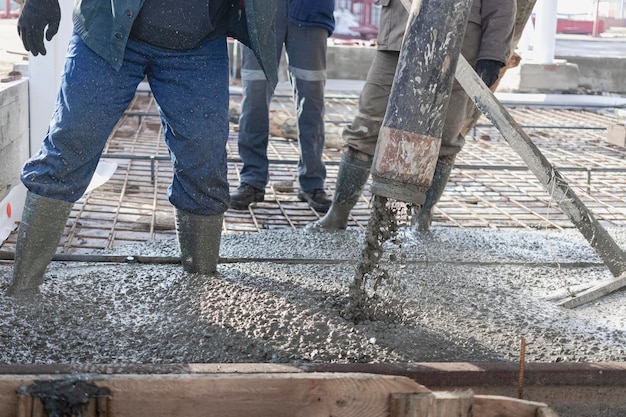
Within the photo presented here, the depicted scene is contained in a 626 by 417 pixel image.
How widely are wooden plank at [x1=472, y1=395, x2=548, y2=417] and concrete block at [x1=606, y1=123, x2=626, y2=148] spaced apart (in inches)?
216

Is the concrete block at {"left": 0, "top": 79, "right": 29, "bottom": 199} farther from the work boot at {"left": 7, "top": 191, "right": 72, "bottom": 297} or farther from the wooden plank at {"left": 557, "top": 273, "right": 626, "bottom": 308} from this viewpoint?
the wooden plank at {"left": 557, "top": 273, "right": 626, "bottom": 308}

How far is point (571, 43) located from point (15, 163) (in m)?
19.5

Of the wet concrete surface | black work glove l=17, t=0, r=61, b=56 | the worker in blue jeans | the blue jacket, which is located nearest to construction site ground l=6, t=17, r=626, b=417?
the wet concrete surface

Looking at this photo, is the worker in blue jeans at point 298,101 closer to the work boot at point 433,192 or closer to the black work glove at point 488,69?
the work boot at point 433,192

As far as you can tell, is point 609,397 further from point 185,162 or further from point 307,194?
point 307,194

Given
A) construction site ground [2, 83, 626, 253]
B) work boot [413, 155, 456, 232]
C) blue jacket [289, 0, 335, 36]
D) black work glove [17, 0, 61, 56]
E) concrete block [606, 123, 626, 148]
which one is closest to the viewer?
black work glove [17, 0, 61, 56]

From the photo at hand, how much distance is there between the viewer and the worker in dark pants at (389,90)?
3805 mm

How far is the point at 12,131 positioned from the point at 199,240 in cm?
150

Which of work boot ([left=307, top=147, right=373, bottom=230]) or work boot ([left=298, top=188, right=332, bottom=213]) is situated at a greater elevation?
work boot ([left=307, top=147, right=373, bottom=230])

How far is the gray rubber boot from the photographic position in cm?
323

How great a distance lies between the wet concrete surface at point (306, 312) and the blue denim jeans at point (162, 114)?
36 centimetres

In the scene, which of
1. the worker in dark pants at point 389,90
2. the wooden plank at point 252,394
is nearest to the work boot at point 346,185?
the worker in dark pants at point 389,90

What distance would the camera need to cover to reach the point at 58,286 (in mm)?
3078

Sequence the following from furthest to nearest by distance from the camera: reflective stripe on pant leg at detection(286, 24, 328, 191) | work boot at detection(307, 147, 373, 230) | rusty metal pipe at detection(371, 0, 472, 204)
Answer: reflective stripe on pant leg at detection(286, 24, 328, 191)
work boot at detection(307, 147, 373, 230)
rusty metal pipe at detection(371, 0, 472, 204)
